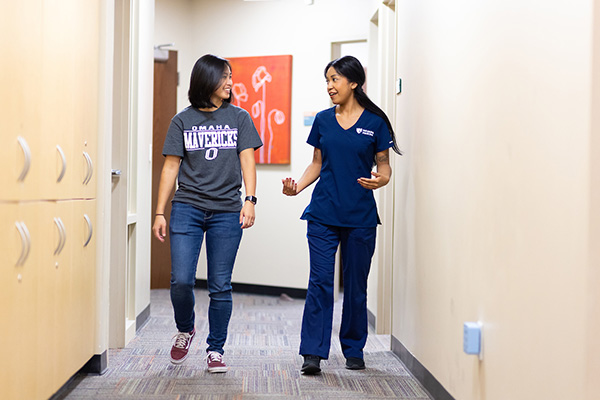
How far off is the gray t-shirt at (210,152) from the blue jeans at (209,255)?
5 cm

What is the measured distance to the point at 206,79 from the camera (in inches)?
118

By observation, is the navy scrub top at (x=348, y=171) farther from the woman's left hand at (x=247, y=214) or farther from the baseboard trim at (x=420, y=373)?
the baseboard trim at (x=420, y=373)

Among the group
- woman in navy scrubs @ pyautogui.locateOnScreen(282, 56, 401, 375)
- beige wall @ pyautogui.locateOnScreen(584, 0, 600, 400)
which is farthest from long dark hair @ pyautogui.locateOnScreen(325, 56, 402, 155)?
beige wall @ pyautogui.locateOnScreen(584, 0, 600, 400)

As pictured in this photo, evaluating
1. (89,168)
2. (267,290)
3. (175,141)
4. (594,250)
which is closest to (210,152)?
(175,141)

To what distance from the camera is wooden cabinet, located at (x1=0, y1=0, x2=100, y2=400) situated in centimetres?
178

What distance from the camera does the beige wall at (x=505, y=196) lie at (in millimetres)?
1475

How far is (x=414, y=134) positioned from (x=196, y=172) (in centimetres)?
97

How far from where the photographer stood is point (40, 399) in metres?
2.14

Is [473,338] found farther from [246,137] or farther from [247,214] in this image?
[246,137]

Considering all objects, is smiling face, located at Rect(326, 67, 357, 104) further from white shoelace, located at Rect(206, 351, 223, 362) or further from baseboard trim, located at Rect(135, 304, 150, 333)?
baseboard trim, located at Rect(135, 304, 150, 333)

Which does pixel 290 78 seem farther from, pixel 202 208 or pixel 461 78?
pixel 461 78

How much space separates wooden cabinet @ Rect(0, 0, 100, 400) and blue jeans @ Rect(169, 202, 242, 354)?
333 mm

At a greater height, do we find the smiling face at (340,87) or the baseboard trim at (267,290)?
the smiling face at (340,87)

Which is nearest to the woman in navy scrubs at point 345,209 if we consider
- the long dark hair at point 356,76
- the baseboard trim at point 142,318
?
the long dark hair at point 356,76
